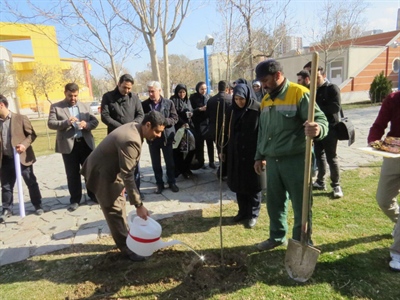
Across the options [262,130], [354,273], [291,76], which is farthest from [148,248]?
[291,76]

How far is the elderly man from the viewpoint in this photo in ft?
14.3

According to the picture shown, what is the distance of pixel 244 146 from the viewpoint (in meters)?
3.58

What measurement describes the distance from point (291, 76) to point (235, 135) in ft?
90.0

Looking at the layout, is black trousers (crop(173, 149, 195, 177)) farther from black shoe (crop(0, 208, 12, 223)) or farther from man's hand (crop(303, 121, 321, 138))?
man's hand (crop(303, 121, 321, 138))

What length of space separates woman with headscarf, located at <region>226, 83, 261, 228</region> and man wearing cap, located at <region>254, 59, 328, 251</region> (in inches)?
21.2

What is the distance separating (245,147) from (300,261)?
58.1 inches

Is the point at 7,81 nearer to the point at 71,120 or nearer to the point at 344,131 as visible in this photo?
the point at 71,120

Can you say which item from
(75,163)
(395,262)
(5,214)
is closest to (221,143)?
(395,262)

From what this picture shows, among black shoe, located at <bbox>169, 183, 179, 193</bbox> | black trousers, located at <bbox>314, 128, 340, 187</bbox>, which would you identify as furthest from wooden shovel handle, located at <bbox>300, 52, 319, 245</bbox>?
black shoe, located at <bbox>169, 183, 179, 193</bbox>

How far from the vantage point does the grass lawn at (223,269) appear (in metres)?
2.52

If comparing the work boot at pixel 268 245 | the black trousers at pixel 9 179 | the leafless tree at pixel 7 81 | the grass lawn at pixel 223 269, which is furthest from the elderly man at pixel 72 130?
the leafless tree at pixel 7 81

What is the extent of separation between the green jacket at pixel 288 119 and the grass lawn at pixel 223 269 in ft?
3.80

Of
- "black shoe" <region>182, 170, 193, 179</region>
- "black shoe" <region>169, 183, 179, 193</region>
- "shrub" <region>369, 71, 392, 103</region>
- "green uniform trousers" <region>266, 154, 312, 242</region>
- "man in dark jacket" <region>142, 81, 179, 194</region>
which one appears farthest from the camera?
"shrub" <region>369, 71, 392, 103</region>

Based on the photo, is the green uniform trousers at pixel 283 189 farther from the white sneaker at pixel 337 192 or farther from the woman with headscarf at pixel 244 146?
the white sneaker at pixel 337 192
